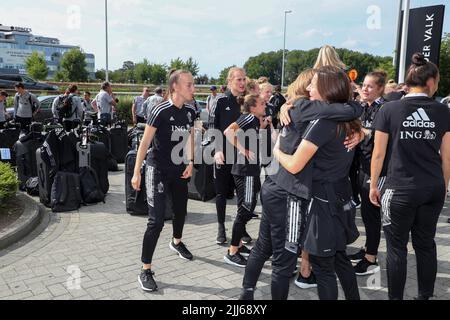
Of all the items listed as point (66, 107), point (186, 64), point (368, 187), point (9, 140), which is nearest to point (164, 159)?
point (368, 187)

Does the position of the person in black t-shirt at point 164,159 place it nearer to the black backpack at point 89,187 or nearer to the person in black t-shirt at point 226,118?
the person in black t-shirt at point 226,118

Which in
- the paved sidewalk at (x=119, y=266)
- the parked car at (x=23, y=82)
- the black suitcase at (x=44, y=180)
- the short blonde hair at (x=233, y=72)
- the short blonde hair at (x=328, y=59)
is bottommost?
the paved sidewalk at (x=119, y=266)

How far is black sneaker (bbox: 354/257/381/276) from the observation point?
4137mm

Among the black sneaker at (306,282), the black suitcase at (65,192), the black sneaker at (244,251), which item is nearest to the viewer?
the black sneaker at (306,282)

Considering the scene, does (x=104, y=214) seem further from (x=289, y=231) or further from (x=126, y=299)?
(x=289, y=231)

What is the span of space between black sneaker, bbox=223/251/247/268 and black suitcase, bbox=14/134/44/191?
429cm

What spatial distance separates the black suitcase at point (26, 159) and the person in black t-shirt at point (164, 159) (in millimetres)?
3931

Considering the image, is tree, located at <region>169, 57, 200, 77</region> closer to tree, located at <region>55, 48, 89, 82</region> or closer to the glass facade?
tree, located at <region>55, 48, 89, 82</region>

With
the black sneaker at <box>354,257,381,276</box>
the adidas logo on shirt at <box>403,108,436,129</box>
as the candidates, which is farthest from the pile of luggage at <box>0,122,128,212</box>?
the adidas logo on shirt at <box>403,108,436,129</box>

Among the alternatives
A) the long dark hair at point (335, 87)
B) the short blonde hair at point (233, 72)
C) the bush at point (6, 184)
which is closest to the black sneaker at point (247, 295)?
the long dark hair at point (335, 87)

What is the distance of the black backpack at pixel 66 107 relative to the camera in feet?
34.4

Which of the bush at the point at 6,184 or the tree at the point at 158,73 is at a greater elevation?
the tree at the point at 158,73

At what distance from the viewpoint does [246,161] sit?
426 cm

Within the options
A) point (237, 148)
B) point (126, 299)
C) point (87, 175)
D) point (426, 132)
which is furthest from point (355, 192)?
point (87, 175)
